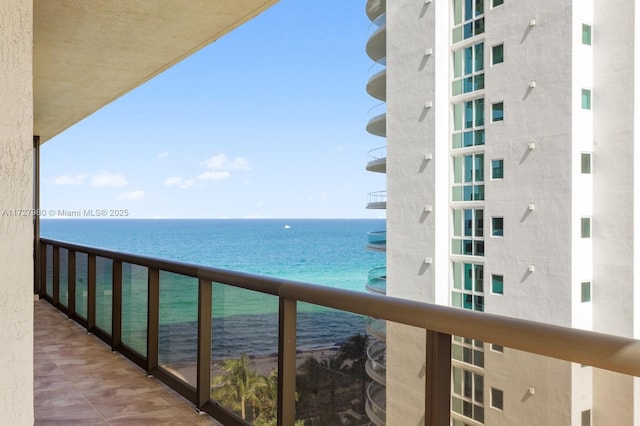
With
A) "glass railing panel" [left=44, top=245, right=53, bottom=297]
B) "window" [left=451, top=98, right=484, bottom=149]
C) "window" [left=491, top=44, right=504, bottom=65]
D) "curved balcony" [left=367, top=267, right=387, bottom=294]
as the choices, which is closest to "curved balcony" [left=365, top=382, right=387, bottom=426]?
"glass railing panel" [left=44, top=245, right=53, bottom=297]

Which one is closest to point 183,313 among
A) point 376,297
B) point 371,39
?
point 376,297

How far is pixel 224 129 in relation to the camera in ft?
199

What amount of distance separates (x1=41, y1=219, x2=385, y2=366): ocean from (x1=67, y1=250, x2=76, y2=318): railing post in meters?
1.10

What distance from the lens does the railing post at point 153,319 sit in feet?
13.5

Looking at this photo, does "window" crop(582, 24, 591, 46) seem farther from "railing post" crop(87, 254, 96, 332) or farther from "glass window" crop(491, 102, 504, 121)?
"railing post" crop(87, 254, 96, 332)

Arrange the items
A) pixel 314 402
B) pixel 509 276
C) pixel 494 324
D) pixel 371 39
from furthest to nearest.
Answer: pixel 371 39 → pixel 509 276 → pixel 314 402 → pixel 494 324

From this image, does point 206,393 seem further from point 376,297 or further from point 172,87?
point 172,87

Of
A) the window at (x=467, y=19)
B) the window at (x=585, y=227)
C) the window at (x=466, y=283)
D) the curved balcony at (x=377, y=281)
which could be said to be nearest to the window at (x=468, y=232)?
the window at (x=466, y=283)

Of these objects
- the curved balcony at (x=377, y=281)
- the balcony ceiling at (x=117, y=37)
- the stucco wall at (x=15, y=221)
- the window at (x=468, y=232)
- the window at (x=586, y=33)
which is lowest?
the curved balcony at (x=377, y=281)

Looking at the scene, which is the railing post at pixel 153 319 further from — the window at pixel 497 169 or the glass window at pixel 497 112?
the glass window at pixel 497 112

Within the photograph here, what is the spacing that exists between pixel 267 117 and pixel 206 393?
58.2 metres

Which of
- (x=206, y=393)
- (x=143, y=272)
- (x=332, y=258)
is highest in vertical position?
(x=143, y=272)

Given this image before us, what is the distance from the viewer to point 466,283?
3875 centimetres

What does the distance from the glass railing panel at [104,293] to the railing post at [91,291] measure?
10 centimetres
